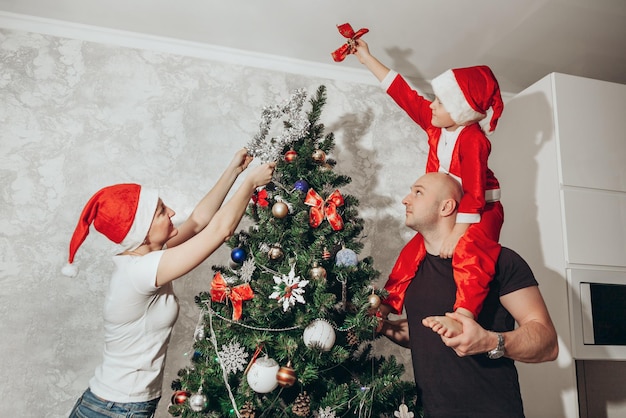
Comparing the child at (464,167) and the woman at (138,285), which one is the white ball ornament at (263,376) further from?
the child at (464,167)

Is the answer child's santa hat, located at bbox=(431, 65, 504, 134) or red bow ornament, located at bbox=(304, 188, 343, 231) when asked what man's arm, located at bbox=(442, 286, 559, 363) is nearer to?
red bow ornament, located at bbox=(304, 188, 343, 231)

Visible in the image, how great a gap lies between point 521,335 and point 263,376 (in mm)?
828

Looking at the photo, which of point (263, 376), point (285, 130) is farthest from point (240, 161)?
point (263, 376)

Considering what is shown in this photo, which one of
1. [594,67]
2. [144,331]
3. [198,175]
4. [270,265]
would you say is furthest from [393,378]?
[594,67]

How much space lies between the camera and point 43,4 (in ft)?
7.35

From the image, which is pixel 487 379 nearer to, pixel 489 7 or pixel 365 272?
pixel 365 272

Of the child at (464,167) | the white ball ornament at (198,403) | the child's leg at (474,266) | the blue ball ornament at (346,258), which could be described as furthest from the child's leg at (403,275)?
the white ball ornament at (198,403)

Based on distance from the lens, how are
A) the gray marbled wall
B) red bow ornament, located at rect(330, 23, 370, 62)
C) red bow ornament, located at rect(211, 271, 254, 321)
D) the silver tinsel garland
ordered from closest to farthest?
red bow ornament, located at rect(211, 271, 254, 321)
the silver tinsel garland
red bow ornament, located at rect(330, 23, 370, 62)
the gray marbled wall

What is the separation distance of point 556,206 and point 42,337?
257 centimetres

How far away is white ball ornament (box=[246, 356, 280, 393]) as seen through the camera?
1.33 m

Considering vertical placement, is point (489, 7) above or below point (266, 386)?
above

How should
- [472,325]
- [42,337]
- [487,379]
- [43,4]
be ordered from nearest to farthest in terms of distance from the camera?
[472,325] < [487,379] < [42,337] < [43,4]

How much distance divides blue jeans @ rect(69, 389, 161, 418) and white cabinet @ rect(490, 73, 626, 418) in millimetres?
1856

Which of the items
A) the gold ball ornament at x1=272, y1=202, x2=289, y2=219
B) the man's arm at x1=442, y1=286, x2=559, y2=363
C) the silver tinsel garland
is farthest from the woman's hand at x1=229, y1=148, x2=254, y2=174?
the man's arm at x1=442, y1=286, x2=559, y2=363
